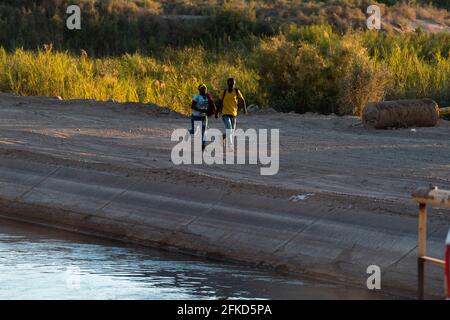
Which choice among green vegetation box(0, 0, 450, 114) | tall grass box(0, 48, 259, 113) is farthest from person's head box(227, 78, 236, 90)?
tall grass box(0, 48, 259, 113)

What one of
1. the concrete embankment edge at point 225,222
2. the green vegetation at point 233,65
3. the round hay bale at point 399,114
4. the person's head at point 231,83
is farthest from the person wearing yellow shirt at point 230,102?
the green vegetation at point 233,65

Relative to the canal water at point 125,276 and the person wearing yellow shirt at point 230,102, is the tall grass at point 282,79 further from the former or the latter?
→ the canal water at point 125,276

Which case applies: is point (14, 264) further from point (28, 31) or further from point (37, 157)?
point (28, 31)

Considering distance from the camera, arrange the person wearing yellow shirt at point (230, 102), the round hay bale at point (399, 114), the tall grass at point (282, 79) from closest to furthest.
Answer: the person wearing yellow shirt at point (230, 102)
the round hay bale at point (399, 114)
the tall grass at point (282, 79)

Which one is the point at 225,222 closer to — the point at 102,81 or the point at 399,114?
the point at 399,114

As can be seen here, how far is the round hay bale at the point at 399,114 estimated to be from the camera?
1114 inches

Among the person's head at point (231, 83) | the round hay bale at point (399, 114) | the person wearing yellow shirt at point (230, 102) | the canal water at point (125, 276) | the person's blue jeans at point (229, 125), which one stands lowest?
the canal water at point (125, 276)

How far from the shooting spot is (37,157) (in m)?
23.3

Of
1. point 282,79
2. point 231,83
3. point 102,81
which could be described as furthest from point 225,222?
point 102,81

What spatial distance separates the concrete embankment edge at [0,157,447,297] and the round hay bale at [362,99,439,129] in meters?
9.04

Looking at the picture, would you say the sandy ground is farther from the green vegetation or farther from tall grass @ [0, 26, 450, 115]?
the green vegetation

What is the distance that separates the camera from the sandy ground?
67.7 feet

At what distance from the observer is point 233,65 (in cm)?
4091

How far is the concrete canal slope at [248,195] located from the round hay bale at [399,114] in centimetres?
40
